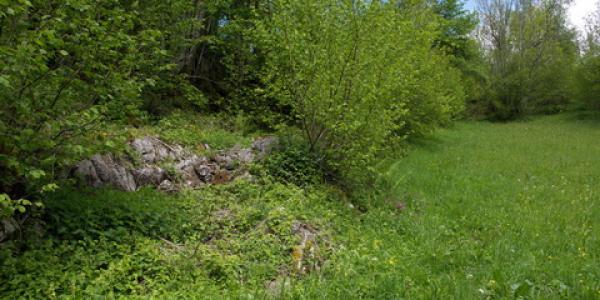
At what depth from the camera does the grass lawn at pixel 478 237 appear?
3916mm

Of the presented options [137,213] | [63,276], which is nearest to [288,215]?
[137,213]

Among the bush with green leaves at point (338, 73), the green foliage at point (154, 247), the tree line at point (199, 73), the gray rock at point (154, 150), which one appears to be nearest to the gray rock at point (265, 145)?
the tree line at point (199, 73)

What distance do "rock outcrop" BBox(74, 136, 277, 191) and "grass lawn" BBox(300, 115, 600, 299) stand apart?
103 inches

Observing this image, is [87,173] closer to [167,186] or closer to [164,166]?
[167,186]

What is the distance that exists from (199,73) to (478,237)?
11026 mm

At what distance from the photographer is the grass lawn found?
3916 millimetres

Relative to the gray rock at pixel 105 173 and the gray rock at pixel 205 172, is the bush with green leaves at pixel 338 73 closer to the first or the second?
the gray rock at pixel 205 172

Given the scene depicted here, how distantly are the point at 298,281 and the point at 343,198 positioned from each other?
3.54m

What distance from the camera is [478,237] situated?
598 cm

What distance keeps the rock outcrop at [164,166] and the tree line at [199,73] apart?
52 cm

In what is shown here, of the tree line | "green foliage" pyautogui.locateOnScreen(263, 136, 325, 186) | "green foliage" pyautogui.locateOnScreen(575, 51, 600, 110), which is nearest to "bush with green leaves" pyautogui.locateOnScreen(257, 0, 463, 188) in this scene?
the tree line

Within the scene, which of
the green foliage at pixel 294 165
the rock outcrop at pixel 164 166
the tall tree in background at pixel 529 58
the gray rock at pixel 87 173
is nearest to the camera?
the gray rock at pixel 87 173

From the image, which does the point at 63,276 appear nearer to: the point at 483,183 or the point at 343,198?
the point at 343,198

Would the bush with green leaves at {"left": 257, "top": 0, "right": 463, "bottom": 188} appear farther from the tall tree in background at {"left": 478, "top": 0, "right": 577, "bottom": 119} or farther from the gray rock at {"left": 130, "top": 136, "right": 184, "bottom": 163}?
the tall tree in background at {"left": 478, "top": 0, "right": 577, "bottom": 119}
